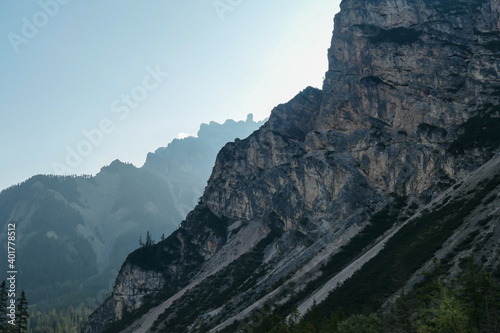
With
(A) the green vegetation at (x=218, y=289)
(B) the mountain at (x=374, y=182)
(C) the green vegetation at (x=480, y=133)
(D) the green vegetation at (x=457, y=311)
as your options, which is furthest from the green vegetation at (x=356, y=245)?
(D) the green vegetation at (x=457, y=311)

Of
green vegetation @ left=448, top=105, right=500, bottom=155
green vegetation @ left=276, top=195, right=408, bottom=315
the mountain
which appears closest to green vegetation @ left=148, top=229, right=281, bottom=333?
the mountain

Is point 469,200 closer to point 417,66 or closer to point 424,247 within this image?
point 424,247

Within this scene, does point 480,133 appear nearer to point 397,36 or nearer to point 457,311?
point 397,36

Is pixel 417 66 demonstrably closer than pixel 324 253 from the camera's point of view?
No

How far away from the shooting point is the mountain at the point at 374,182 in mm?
100812

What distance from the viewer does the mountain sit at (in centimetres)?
10081

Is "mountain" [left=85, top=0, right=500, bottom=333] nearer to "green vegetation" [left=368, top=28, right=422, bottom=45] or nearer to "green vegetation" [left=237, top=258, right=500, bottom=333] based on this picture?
"green vegetation" [left=368, top=28, right=422, bottom=45]

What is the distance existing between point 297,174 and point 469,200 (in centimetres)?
8627

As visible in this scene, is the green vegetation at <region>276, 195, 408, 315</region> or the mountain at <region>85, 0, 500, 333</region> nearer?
the mountain at <region>85, 0, 500, 333</region>

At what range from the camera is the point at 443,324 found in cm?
4184

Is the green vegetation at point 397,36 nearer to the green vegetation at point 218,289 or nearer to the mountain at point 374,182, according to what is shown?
the mountain at point 374,182

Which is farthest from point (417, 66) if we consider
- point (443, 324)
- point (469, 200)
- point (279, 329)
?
point (443, 324)

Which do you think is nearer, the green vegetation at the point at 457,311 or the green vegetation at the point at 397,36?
the green vegetation at the point at 457,311

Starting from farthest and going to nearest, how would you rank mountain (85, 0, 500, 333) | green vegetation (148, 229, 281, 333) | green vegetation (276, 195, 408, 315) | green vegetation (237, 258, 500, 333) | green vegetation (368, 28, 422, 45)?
green vegetation (368, 28, 422, 45) → green vegetation (148, 229, 281, 333) → green vegetation (276, 195, 408, 315) → mountain (85, 0, 500, 333) → green vegetation (237, 258, 500, 333)
